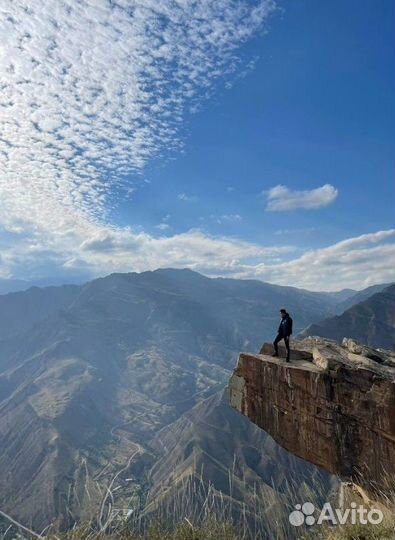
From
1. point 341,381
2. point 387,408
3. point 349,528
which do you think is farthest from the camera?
point 341,381

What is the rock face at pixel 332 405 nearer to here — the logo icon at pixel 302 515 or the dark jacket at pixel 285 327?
the dark jacket at pixel 285 327

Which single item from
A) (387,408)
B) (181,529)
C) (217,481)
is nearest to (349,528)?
(181,529)

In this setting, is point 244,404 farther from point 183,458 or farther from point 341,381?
point 183,458

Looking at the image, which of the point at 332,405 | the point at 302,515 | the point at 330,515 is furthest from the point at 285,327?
the point at 302,515

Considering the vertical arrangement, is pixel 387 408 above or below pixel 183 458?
above

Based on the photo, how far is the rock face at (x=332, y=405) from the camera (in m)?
18.3

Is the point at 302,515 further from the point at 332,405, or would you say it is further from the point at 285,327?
the point at 285,327

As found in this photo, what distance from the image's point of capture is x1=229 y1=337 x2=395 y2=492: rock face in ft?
60.0

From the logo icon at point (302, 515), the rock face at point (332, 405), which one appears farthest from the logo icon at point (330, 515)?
the rock face at point (332, 405)

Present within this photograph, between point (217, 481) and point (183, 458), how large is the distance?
1610 inches

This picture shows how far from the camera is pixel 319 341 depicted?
25812 millimetres

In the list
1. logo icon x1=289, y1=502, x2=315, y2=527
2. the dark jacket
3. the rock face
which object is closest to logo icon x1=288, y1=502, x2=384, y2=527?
logo icon x1=289, y1=502, x2=315, y2=527

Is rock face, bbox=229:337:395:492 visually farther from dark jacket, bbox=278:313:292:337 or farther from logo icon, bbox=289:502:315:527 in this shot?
logo icon, bbox=289:502:315:527

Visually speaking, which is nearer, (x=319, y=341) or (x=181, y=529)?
(x=181, y=529)
